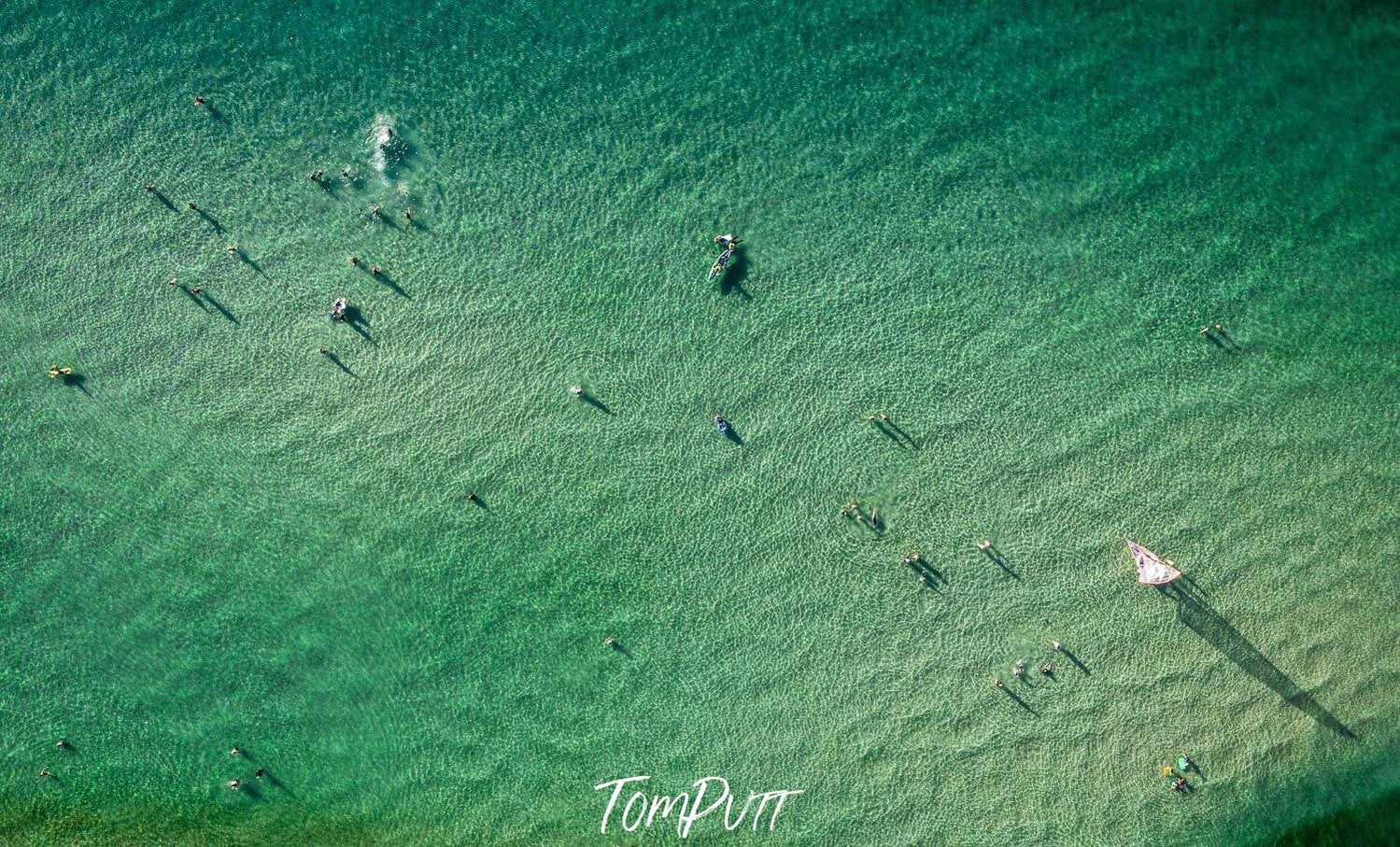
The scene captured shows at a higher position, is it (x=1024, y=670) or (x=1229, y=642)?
(x=1024, y=670)

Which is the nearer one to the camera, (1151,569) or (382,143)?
(1151,569)

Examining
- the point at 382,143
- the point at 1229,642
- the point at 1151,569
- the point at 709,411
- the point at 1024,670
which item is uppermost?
the point at 382,143

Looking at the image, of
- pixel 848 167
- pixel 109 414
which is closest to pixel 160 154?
pixel 109 414

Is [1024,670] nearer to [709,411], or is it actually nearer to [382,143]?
[709,411]

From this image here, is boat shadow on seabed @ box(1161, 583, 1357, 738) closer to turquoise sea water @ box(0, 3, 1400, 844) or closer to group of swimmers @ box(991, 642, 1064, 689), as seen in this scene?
→ turquoise sea water @ box(0, 3, 1400, 844)

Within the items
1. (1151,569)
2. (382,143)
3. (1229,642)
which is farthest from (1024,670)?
(382,143)

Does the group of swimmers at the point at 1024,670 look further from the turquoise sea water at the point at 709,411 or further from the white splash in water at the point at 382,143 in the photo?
the white splash in water at the point at 382,143

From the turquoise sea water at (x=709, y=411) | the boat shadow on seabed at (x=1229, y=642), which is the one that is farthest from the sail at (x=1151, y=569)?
the boat shadow on seabed at (x=1229, y=642)
